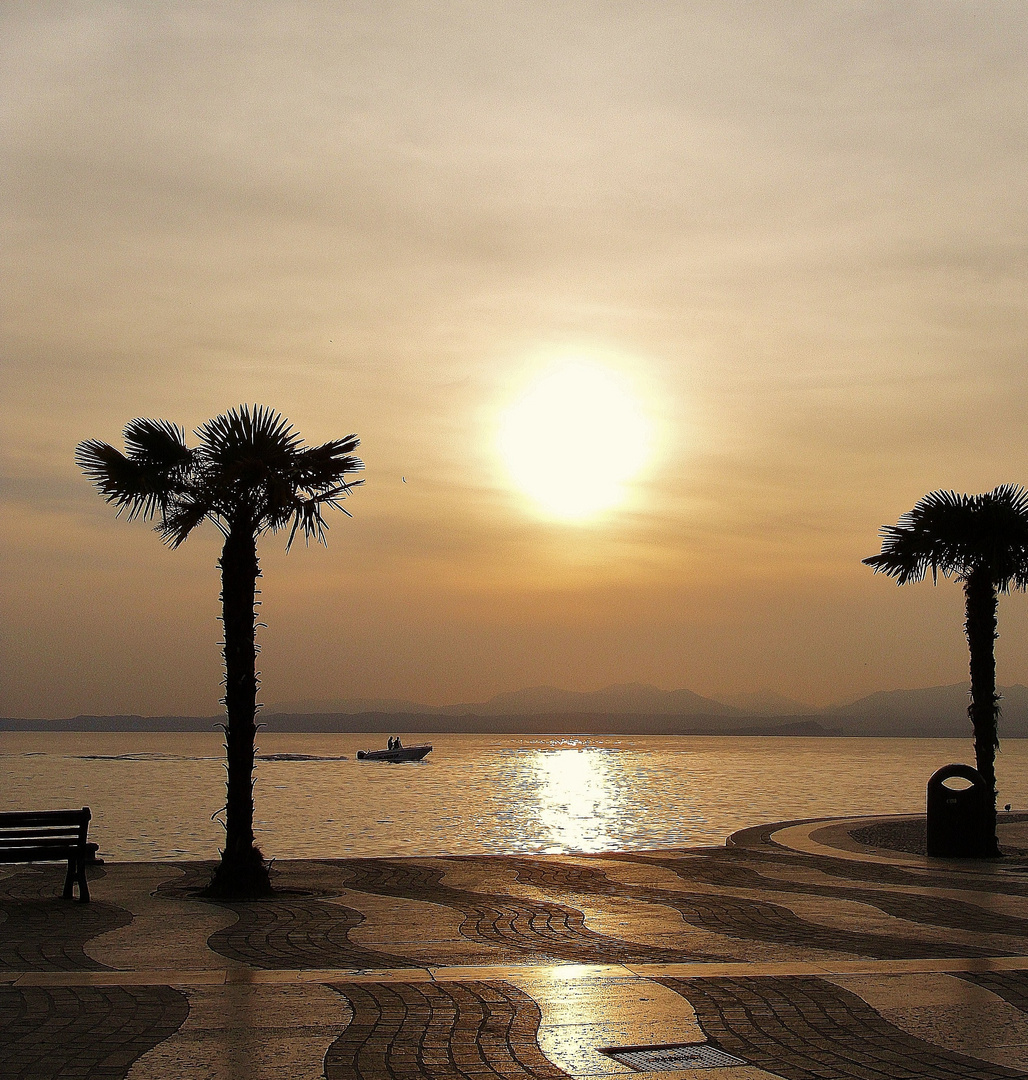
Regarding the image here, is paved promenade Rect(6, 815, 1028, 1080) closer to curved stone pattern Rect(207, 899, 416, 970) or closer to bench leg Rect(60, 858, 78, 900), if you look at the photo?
curved stone pattern Rect(207, 899, 416, 970)

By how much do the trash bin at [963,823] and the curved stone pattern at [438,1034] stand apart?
39.6 feet

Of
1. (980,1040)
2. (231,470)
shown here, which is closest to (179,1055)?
(980,1040)

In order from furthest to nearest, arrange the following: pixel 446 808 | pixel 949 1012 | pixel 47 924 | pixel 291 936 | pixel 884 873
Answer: pixel 446 808
pixel 884 873
pixel 47 924
pixel 291 936
pixel 949 1012

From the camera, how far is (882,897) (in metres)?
13.4

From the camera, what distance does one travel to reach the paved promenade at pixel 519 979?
6.73 metres

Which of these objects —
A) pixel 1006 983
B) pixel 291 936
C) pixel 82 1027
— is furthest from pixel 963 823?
pixel 82 1027

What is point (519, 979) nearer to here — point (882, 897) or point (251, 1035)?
point (251, 1035)

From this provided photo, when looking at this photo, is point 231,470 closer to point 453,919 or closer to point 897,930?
point 453,919

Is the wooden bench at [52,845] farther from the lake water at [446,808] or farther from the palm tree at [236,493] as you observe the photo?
the lake water at [446,808]

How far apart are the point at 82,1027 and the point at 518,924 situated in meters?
4.98

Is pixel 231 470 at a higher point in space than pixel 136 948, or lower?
higher

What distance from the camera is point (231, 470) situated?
45.4 ft

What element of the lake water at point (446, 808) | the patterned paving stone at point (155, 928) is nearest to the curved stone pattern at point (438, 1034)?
the patterned paving stone at point (155, 928)

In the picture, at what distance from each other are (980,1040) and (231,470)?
9897 millimetres
